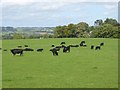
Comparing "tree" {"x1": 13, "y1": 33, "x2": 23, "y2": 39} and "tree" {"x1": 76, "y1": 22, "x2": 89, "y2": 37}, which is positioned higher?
"tree" {"x1": 76, "y1": 22, "x2": 89, "y2": 37}

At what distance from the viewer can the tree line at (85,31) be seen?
233 feet

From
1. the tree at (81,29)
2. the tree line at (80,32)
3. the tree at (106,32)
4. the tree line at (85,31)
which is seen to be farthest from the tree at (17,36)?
the tree at (106,32)

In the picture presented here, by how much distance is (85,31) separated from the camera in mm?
83562

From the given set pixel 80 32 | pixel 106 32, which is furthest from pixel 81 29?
pixel 106 32

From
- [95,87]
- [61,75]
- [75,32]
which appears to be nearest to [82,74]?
[61,75]

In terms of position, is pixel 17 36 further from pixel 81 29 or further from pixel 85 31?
pixel 85 31

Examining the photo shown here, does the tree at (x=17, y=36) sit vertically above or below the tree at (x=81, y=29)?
below

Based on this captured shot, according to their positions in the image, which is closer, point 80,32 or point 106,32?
point 106,32

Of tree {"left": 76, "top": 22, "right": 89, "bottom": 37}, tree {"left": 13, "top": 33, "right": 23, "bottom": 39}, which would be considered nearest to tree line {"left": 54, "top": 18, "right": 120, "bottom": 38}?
tree {"left": 76, "top": 22, "right": 89, "bottom": 37}

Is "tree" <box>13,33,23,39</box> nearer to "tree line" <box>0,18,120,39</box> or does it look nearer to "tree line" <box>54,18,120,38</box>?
"tree line" <box>0,18,120,39</box>

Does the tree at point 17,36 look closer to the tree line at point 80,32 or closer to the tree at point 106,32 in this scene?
the tree line at point 80,32

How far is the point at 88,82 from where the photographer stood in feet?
42.1

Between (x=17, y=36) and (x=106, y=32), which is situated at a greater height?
(x=106, y=32)

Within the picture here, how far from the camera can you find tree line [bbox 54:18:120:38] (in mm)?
71000
